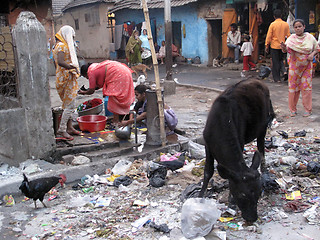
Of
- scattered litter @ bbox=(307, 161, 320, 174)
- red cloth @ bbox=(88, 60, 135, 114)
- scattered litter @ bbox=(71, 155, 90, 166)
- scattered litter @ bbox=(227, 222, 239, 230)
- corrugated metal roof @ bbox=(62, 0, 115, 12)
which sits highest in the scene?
A: corrugated metal roof @ bbox=(62, 0, 115, 12)

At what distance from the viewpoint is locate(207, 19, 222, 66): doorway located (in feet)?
63.0

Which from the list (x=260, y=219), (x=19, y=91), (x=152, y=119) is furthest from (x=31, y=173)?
(x=260, y=219)

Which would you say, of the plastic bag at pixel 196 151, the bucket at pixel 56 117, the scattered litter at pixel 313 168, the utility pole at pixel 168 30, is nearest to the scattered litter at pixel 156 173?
the plastic bag at pixel 196 151

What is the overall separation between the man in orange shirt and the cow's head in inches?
361

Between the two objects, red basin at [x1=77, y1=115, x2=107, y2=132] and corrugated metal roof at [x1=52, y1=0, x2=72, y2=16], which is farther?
corrugated metal roof at [x1=52, y1=0, x2=72, y2=16]

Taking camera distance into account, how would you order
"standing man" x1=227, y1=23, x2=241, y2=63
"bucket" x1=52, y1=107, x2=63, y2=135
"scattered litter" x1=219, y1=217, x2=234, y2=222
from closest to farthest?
"scattered litter" x1=219, y1=217, x2=234, y2=222 → "bucket" x1=52, y1=107, x2=63, y2=135 → "standing man" x1=227, y1=23, x2=241, y2=63

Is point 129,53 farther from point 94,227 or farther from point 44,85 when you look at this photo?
point 94,227

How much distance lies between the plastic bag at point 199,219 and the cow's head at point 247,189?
0.28m

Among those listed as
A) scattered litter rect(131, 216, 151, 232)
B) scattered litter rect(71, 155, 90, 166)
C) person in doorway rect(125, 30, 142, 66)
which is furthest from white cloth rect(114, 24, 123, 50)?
scattered litter rect(131, 216, 151, 232)

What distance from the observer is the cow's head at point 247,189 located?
3713 millimetres

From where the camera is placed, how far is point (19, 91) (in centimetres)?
551

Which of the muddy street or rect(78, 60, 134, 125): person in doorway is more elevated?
rect(78, 60, 134, 125): person in doorway

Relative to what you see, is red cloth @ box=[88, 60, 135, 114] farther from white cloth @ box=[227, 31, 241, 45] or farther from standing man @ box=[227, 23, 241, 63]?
white cloth @ box=[227, 31, 241, 45]

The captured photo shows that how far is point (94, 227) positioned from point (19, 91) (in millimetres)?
2448
